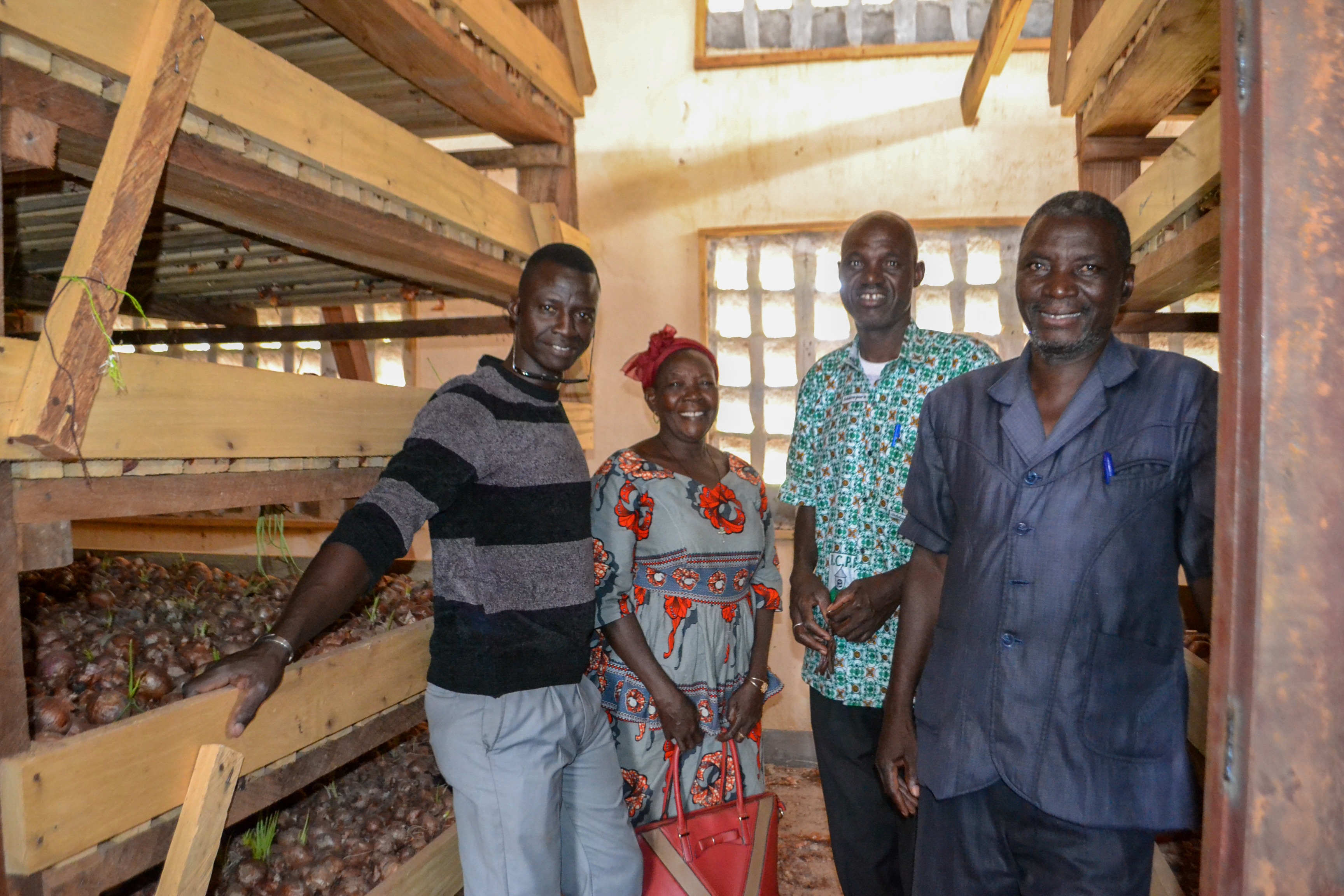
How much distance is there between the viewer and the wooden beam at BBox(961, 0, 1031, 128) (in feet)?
12.2

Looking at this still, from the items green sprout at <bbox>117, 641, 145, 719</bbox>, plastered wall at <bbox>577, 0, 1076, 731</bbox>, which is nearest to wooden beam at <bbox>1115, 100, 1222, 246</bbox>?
green sprout at <bbox>117, 641, 145, 719</bbox>

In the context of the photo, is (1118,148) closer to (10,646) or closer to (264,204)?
(264,204)

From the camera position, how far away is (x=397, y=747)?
3.33 metres

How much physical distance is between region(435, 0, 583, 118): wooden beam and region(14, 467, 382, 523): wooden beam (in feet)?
→ 4.16

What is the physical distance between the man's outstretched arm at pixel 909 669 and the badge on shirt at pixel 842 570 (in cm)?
47

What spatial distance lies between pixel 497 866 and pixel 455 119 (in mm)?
2753

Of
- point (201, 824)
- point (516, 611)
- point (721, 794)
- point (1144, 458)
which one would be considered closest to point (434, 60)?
point (516, 611)

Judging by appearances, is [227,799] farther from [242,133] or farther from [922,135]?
[922,135]

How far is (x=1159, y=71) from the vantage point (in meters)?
2.19

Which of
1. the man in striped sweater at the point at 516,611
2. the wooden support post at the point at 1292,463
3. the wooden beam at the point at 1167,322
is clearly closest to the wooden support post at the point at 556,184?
the man in striped sweater at the point at 516,611

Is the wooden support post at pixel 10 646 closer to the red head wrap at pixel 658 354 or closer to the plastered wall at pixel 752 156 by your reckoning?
the red head wrap at pixel 658 354

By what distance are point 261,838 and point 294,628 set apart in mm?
1148

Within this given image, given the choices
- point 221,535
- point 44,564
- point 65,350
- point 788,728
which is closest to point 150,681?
point 44,564

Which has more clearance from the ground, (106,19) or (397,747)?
A: (106,19)
